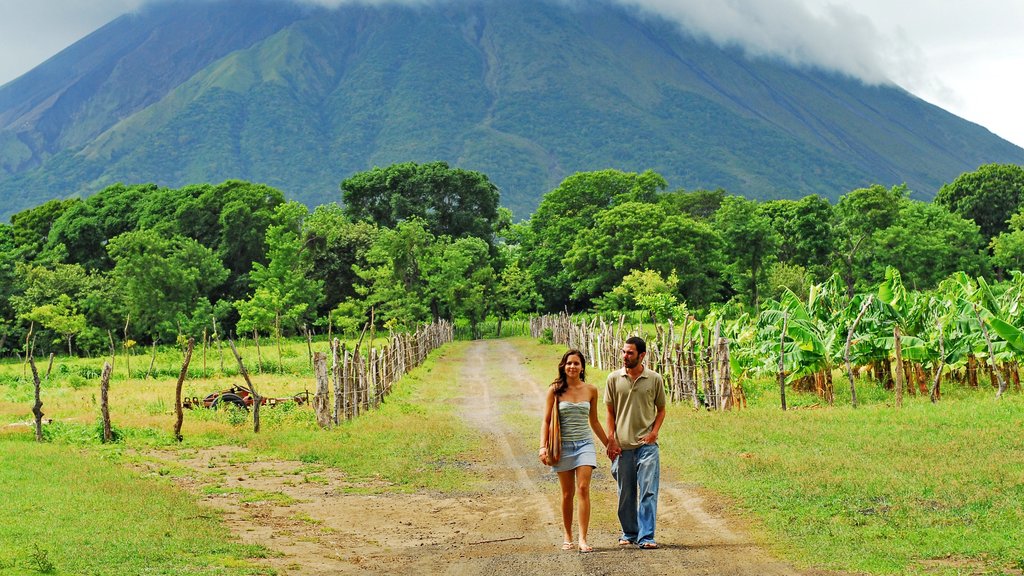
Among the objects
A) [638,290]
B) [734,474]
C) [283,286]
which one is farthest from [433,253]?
[734,474]

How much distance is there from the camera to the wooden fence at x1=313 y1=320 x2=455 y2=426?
731 inches

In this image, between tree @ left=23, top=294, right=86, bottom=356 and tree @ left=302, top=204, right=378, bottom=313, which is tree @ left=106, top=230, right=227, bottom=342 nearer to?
tree @ left=23, top=294, right=86, bottom=356

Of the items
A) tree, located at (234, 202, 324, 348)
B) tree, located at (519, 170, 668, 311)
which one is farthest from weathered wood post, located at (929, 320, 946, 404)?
tree, located at (519, 170, 668, 311)

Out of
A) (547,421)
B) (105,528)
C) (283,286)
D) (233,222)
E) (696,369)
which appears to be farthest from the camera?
(233,222)

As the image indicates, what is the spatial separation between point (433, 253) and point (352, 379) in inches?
1432

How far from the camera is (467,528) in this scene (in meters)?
9.89

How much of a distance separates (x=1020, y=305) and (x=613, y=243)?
116ft

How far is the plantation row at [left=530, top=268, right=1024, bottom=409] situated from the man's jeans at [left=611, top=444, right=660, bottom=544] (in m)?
10.1

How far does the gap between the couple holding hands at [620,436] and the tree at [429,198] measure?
59286mm

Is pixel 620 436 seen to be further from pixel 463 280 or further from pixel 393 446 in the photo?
pixel 463 280

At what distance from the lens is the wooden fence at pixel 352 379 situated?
61.0 ft

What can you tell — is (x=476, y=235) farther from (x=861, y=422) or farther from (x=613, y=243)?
(x=861, y=422)

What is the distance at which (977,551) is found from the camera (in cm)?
781

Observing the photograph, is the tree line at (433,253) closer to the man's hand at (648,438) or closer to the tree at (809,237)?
the tree at (809,237)
